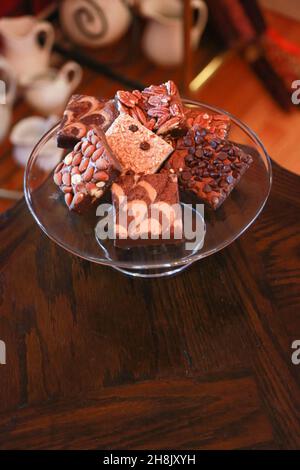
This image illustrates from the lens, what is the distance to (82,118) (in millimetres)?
987

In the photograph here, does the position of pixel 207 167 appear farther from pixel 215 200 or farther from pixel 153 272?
pixel 153 272

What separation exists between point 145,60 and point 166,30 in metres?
0.22

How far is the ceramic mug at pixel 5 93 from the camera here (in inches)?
63.7

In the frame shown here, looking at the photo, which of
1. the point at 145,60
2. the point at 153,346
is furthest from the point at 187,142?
the point at 145,60

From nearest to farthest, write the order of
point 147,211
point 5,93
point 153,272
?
point 147,211, point 153,272, point 5,93

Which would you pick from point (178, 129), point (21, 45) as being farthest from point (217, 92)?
point (178, 129)

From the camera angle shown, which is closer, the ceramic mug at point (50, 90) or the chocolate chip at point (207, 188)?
the chocolate chip at point (207, 188)

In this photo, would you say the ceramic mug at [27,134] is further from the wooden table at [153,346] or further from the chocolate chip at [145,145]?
the chocolate chip at [145,145]

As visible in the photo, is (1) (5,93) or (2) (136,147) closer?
(2) (136,147)

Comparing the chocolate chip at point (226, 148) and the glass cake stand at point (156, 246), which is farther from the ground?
the chocolate chip at point (226, 148)

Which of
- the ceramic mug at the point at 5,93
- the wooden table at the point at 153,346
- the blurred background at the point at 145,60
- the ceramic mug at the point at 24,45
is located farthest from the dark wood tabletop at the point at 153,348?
the ceramic mug at the point at 24,45

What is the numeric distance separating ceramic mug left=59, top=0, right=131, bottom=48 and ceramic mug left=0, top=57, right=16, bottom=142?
12.6 inches

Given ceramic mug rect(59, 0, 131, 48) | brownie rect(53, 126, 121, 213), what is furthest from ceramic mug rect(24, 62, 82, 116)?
brownie rect(53, 126, 121, 213)

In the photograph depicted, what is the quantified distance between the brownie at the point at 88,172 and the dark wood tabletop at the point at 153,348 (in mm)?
Answer: 143
